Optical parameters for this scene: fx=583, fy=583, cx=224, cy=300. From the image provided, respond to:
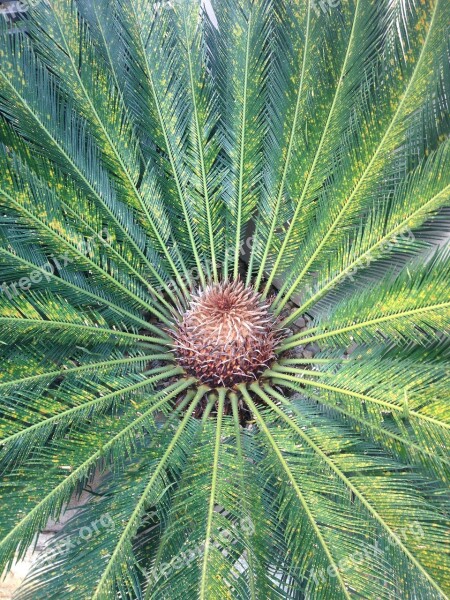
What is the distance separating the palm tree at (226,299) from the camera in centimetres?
150

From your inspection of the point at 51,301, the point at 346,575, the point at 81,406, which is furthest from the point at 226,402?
the point at 346,575

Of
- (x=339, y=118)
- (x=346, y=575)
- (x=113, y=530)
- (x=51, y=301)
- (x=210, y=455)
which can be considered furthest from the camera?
(x=339, y=118)

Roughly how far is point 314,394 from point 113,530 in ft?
2.63

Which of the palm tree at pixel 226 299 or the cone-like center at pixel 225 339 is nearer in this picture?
the palm tree at pixel 226 299

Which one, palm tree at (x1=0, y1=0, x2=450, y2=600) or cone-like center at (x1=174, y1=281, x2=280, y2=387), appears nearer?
palm tree at (x1=0, y1=0, x2=450, y2=600)

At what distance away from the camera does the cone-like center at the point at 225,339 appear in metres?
→ 2.09

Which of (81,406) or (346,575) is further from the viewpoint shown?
(81,406)

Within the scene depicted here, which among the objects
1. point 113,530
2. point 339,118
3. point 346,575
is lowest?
point 346,575

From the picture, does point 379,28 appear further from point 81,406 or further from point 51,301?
point 81,406

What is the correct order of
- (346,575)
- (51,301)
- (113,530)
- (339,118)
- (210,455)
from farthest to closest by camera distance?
(339,118) → (51,301) → (210,455) → (113,530) → (346,575)

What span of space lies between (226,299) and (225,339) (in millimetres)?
145

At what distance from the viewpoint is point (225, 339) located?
6.91 ft

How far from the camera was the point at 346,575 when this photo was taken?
1.39 m

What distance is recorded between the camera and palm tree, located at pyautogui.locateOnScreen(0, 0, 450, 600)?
150 cm
